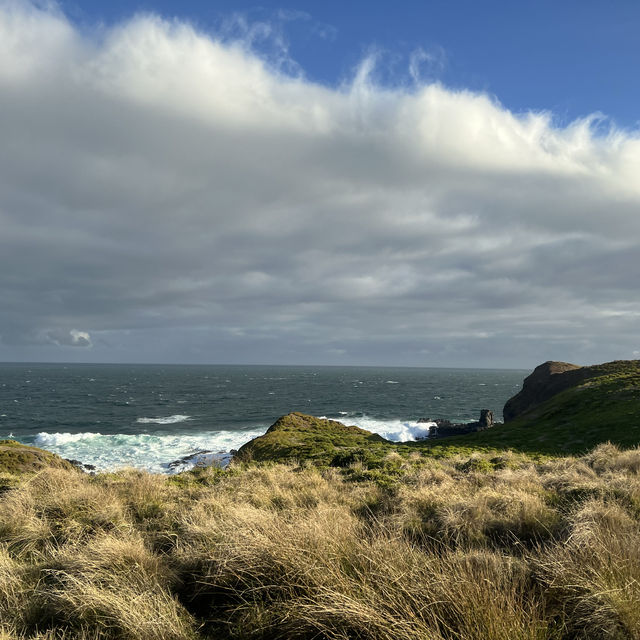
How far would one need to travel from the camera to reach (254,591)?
4.49 metres

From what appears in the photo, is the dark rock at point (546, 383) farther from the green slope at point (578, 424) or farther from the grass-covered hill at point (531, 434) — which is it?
the green slope at point (578, 424)

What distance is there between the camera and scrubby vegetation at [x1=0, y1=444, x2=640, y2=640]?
11.7 feet

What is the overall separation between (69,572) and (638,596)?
622cm

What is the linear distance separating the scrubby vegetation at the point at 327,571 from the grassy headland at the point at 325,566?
23 mm

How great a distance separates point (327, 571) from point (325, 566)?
0.07 m

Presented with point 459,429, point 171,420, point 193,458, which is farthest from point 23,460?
point 459,429

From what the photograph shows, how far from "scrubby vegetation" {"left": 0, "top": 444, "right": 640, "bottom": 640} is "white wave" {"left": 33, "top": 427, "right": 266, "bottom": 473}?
99.0 feet

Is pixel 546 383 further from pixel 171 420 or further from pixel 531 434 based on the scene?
A: pixel 171 420

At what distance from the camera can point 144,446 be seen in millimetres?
45062

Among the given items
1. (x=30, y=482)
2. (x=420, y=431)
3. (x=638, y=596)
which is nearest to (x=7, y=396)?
(x=420, y=431)

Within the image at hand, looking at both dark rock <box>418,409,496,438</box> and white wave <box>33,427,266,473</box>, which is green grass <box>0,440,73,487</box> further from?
dark rock <box>418,409,496,438</box>

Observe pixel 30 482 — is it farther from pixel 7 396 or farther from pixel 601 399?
pixel 7 396

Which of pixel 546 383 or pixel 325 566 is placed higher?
pixel 325 566

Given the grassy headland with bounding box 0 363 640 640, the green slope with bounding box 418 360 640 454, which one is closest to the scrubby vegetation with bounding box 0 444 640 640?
the grassy headland with bounding box 0 363 640 640
